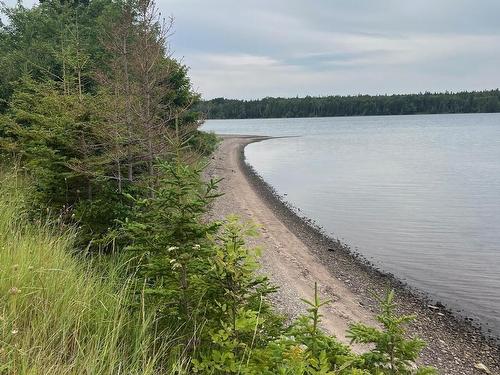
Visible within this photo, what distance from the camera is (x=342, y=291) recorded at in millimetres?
12250

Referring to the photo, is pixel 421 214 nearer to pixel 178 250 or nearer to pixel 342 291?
pixel 342 291

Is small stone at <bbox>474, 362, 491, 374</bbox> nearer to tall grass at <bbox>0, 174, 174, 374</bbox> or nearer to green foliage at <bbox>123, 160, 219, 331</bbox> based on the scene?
green foliage at <bbox>123, 160, 219, 331</bbox>

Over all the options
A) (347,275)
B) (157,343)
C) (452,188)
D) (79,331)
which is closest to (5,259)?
(79,331)

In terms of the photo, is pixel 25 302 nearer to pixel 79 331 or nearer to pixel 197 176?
pixel 79 331

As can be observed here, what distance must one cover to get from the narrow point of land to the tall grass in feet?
5.82

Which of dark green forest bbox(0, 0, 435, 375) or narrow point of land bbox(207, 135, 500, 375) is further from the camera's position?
narrow point of land bbox(207, 135, 500, 375)

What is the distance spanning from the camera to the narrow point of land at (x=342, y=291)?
9.12 m

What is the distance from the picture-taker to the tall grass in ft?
9.40

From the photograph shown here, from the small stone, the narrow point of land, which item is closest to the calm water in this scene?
the narrow point of land

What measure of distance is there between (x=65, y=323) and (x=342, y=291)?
32.1 ft

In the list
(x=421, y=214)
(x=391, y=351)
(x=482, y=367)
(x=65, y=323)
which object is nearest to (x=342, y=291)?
(x=482, y=367)

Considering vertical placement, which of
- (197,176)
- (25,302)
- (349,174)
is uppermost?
(197,176)

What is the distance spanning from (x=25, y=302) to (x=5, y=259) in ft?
2.50

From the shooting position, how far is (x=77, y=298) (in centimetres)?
381
